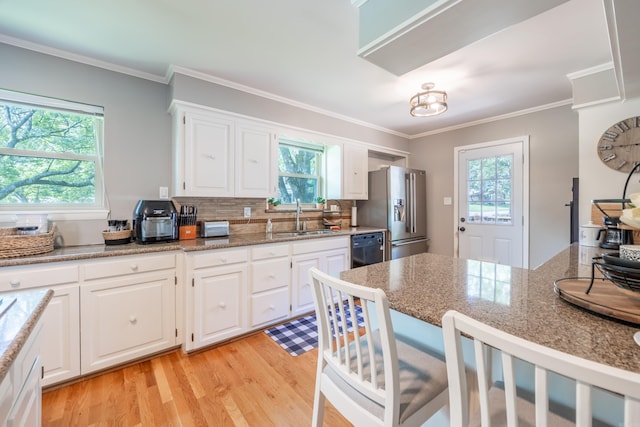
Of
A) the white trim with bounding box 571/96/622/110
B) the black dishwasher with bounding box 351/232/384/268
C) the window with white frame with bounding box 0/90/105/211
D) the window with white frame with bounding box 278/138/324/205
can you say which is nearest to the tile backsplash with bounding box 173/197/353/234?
the window with white frame with bounding box 278/138/324/205

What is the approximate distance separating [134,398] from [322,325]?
4.87 ft

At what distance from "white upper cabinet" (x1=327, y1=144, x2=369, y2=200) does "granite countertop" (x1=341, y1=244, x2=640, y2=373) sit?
2.11 m

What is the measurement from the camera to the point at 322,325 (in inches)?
42.8

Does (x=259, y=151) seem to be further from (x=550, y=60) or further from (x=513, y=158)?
(x=513, y=158)

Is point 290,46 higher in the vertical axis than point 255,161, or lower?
higher

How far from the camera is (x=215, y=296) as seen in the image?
2266 millimetres

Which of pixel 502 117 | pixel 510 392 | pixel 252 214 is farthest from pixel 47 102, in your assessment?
pixel 502 117

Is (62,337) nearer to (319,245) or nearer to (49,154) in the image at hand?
(49,154)

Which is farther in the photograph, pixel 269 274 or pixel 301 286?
pixel 301 286

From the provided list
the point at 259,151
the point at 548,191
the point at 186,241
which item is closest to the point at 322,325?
the point at 186,241

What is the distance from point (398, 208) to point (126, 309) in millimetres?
3187

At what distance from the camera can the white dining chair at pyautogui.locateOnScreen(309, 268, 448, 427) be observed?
2.68 ft

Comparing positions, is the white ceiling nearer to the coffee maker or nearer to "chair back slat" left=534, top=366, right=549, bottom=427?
the coffee maker

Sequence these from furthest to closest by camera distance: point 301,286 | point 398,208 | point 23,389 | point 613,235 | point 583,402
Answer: point 398,208, point 301,286, point 613,235, point 23,389, point 583,402
